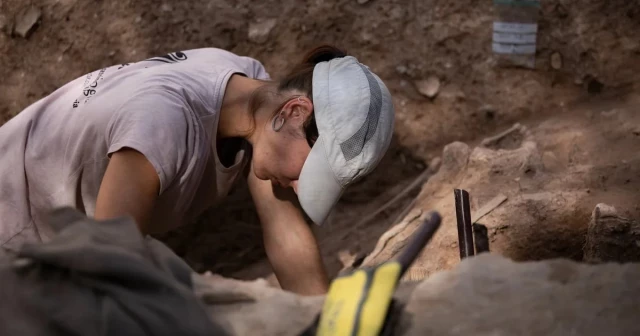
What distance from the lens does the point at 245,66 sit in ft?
5.61

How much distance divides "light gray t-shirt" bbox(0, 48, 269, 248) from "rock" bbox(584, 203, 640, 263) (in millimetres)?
840

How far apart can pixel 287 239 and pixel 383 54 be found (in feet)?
2.87

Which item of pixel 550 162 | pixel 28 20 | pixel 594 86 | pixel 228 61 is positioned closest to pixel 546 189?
pixel 550 162

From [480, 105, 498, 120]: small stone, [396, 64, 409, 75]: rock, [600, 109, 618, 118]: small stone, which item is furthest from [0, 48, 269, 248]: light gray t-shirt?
[600, 109, 618, 118]: small stone

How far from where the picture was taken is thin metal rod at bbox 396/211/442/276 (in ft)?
3.19

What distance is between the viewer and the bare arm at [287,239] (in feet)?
5.63

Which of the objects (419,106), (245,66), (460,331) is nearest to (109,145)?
(245,66)

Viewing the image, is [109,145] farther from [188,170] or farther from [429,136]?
[429,136]

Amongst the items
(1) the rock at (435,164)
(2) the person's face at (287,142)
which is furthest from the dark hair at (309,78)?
(1) the rock at (435,164)

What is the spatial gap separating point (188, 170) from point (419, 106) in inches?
44.5

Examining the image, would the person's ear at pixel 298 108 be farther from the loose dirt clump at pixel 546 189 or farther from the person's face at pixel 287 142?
the loose dirt clump at pixel 546 189

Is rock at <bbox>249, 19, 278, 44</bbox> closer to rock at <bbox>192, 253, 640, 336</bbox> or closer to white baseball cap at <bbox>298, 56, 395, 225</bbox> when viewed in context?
white baseball cap at <bbox>298, 56, 395, 225</bbox>

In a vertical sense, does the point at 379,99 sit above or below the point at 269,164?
above

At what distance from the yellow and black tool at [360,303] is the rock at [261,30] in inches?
Answer: 60.7
